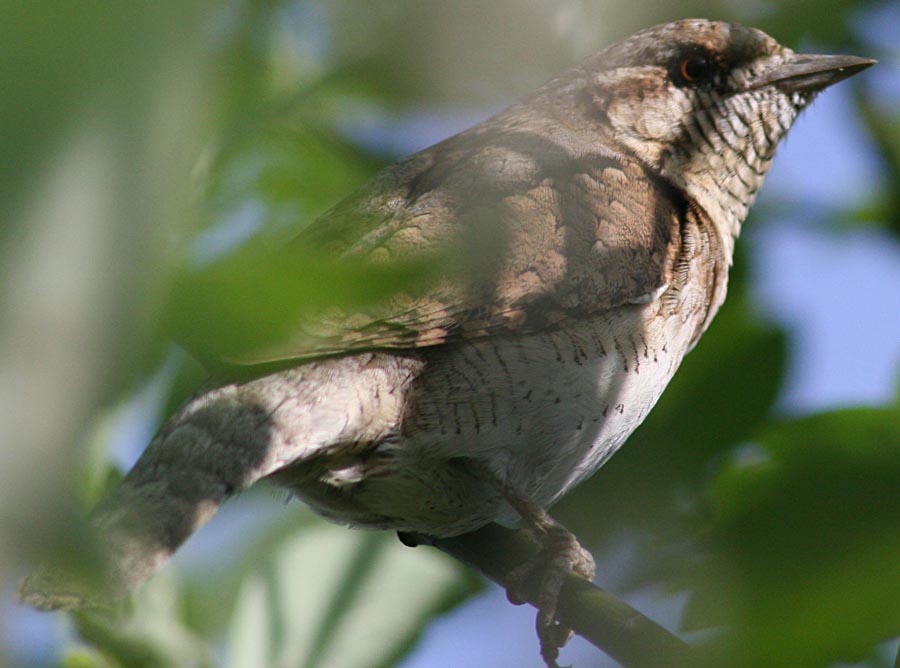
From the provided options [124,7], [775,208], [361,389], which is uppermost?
[775,208]

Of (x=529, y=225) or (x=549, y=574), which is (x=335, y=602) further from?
(x=529, y=225)

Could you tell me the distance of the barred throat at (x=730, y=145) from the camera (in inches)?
135

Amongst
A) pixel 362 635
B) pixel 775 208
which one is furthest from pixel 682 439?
pixel 775 208

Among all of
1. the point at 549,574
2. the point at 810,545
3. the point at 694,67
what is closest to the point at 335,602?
the point at 549,574

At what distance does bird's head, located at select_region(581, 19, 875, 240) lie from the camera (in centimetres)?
343

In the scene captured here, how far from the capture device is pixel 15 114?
0.40 meters

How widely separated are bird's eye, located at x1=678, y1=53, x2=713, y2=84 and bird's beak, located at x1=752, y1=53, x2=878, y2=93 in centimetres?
17

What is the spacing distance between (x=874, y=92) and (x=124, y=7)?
10.4ft

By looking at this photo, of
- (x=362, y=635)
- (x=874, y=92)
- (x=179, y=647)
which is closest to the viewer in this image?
(x=179, y=647)

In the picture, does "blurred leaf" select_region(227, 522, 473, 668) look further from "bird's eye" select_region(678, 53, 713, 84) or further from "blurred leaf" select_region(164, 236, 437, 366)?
"bird's eye" select_region(678, 53, 713, 84)

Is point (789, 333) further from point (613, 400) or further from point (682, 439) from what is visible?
point (613, 400)

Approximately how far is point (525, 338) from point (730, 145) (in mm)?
1286

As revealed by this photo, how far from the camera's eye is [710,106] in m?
3.49

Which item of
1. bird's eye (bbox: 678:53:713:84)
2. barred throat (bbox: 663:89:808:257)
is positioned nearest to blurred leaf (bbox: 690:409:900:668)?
barred throat (bbox: 663:89:808:257)
